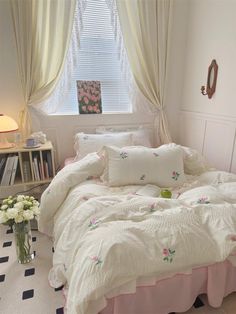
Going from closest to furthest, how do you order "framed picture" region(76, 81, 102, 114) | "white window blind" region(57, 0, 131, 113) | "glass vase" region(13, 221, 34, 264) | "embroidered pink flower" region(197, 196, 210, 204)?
"embroidered pink flower" region(197, 196, 210, 204) < "glass vase" region(13, 221, 34, 264) < "white window blind" region(57, 0, 131, 113) < "framed picture" region(76, 81, 102, 114)

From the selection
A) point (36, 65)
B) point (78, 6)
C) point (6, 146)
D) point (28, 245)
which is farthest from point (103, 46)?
point (28, 245)

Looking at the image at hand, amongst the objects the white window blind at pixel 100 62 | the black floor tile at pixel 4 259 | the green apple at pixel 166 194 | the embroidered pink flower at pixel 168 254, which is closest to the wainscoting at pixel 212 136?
the white window blind at pixel 100 62

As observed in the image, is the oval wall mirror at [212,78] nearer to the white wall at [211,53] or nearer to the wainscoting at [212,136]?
the white wall at [211,53]

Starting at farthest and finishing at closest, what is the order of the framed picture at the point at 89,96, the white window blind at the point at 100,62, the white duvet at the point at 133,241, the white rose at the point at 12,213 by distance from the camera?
the framed picture at the point at 89,96 → the white window blind at the point at 100,62 → the white rose at the point at 12,213 → the white duvet at the point at 133,241

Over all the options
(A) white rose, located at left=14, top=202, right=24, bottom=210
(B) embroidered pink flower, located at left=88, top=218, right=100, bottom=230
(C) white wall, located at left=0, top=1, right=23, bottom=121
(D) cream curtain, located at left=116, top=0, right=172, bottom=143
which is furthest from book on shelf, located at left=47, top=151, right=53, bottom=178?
(D) cream curtain, located at left=116, top=0, right=172, bottom=143

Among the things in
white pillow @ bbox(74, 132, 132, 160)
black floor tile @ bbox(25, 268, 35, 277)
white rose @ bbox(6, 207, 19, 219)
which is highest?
white pillow @ bbox(74, 132, 132, 160)

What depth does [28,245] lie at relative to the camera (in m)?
1.77

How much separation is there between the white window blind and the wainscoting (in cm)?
84

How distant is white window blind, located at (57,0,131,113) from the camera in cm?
247

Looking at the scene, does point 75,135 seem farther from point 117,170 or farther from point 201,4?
point 201,4

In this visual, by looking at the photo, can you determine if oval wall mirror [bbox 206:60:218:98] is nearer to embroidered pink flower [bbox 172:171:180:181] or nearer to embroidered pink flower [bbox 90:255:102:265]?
embroidered pink flower [bbox 172:171:180:181]

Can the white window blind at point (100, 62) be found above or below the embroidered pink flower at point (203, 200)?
above

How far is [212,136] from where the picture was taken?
2494 millimetres

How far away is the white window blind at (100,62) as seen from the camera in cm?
247
